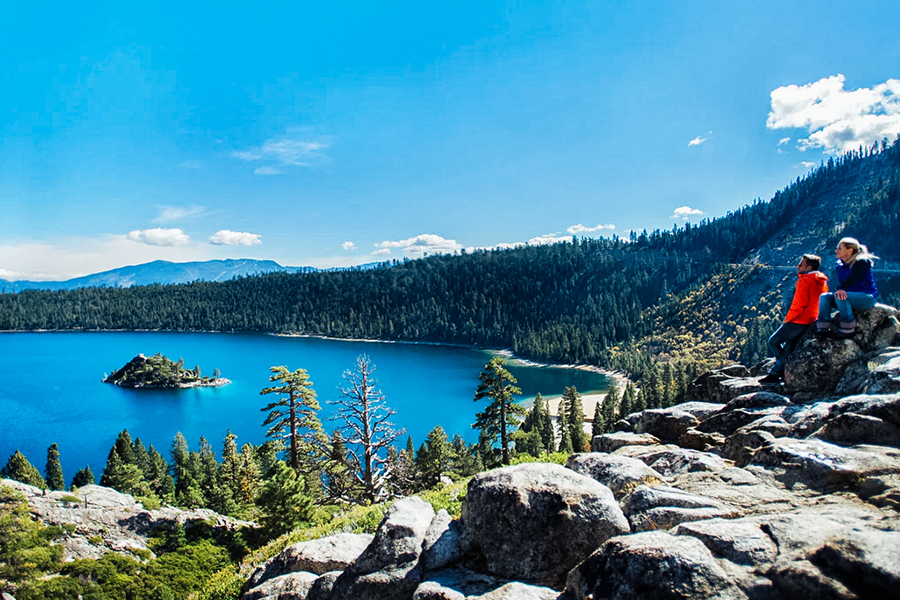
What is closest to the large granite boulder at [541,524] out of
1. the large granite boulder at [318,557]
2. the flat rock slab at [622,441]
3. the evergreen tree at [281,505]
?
the large granite boulder at [318,557]

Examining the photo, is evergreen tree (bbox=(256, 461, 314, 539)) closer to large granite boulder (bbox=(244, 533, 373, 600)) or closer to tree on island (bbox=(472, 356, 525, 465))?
tree on island (bbox=(472, 356, 525, 465))

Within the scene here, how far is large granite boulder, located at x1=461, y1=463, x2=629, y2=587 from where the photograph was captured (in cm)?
638

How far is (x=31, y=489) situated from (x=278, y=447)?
63.0 ft

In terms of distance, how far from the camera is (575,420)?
6962 cm

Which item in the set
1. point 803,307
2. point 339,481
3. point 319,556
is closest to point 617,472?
point 319,556

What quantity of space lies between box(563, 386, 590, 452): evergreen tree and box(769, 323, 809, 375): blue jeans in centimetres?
5305

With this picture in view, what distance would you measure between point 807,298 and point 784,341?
1.29 metres

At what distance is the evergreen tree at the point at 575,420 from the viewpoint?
63438mm

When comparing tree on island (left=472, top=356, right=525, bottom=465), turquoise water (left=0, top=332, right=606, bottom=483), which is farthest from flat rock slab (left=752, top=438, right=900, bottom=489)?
turquoise water (left=0, top=332, right=606, bottom=483)

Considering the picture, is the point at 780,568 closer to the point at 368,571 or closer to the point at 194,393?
the point at 368,571

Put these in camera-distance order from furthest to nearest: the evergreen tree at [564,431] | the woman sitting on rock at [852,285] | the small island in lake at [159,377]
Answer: the small island in lake at [159,377], the evergreen tree at [564,431], the woman sitting on rock at [852,285]

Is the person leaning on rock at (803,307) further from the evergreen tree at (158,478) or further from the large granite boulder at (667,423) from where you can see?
the evergreen tree at (158,478)

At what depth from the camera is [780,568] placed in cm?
438

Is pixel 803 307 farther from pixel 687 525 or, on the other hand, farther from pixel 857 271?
pixel 687 525
